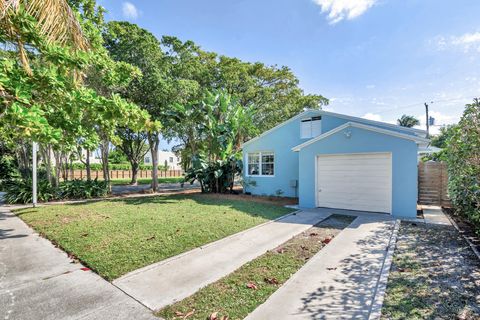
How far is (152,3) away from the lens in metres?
11.1

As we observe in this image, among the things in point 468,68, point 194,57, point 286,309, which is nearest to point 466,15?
point 468,68

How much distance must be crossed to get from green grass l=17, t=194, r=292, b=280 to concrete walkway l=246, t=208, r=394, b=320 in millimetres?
2507

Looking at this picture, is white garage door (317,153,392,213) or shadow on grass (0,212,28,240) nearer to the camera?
shadow on grass (0,212,28,240)

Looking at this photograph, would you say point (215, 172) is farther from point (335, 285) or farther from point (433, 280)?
point (433, 280)

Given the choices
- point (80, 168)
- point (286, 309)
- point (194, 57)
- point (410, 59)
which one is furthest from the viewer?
point (80, 168)

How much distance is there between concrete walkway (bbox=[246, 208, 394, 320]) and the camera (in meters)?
3.16

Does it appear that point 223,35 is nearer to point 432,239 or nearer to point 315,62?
point 315,62

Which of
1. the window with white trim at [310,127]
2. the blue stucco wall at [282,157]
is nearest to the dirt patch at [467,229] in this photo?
the window with white trim at [310,127]

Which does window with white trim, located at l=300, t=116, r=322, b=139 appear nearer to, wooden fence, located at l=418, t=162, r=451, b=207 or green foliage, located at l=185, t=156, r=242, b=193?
green foliage, located at l=185, t=156, r=242, b=193

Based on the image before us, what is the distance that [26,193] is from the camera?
12.3m

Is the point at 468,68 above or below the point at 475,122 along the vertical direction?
above

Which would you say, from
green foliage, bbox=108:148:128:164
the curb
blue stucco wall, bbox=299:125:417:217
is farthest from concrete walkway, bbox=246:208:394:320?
green foliage, bbox=108:148:128:164

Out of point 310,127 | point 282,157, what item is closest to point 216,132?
point 282,157

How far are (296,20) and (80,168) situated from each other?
3431 centimetres
